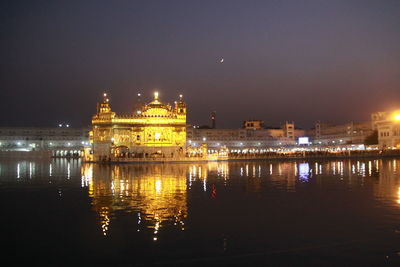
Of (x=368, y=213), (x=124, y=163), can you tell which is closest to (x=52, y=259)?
(x=368, y=213)

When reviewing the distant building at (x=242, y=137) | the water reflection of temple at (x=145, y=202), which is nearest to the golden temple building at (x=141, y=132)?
the distant building at (x=242, y=137)

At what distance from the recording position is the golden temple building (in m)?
59.1

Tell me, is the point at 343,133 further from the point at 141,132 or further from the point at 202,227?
the point at 202,227

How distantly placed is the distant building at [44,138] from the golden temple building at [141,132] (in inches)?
1189

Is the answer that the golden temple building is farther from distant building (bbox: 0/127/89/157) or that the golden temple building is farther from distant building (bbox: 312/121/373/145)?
distant building (bbox: 312/121/373/145)

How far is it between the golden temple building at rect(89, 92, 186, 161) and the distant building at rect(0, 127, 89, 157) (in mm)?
30205

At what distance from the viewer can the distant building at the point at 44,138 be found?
90.5 m

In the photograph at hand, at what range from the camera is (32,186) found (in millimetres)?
23281

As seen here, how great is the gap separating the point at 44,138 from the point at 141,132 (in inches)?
1702

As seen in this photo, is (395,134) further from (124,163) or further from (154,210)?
(154,210)

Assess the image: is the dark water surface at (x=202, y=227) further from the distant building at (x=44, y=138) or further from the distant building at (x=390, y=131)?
the distant building at (x=44, y=138)

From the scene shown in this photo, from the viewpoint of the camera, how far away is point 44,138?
94938 millimetres

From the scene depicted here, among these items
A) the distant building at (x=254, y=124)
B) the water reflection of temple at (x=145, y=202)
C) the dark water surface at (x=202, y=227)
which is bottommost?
the dark water surface at (x=202, y=227)

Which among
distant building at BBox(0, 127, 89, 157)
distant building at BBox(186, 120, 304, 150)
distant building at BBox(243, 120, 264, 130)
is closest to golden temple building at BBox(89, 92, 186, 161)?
distant building at BBox(0, 127, 89, 157)
